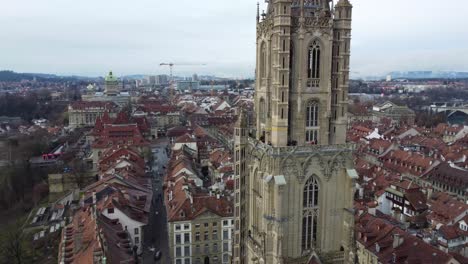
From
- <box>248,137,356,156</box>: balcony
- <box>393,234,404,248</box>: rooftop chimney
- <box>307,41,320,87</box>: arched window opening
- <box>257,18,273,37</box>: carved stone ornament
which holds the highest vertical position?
<box>257,18,273,37</box>: carved stone ornament

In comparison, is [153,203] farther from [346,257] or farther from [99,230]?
[346,257]

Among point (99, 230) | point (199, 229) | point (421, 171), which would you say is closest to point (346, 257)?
point (99, 230)

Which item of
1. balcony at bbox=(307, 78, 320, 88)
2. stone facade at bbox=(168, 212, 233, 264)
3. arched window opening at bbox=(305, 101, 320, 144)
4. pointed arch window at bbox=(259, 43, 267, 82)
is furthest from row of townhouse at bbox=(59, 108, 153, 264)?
balcony at bbox=(307, 78, 320, 88)

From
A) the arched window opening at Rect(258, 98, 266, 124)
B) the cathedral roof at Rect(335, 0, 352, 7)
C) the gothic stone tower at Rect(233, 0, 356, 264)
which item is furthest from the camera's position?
the arched window opening at Rect(258, 98, 266, 124)

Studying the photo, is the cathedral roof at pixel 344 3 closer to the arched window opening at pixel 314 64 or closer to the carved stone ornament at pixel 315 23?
the carved stone ornament at pixel 315 23

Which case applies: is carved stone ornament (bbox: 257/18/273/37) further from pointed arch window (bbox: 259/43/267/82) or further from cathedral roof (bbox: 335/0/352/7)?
cathedral roof (bbox: 335/0/352/7)

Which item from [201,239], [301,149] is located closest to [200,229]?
[201,239]
